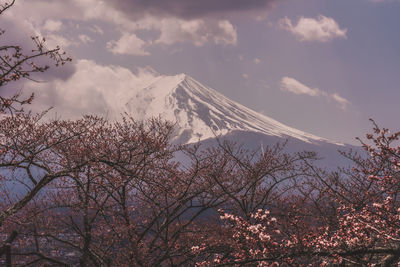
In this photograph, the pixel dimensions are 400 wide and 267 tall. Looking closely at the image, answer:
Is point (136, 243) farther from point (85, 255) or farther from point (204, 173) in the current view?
point (204, 173)

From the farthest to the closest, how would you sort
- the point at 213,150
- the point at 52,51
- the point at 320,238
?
the point at 213,150 → the point at 320,238 → the point at 52,51

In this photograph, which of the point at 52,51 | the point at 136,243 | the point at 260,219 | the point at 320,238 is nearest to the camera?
the point at 52,51

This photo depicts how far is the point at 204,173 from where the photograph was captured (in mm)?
16062

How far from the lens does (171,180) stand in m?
15.3

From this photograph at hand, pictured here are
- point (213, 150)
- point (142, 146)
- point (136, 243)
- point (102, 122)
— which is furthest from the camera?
point (213, 150)

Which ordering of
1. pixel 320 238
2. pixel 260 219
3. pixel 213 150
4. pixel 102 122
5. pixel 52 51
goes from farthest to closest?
pixel 213 150
pixel 102 122
pixel 260 219
pixel 320 238
pixel 52 51

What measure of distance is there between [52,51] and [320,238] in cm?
745

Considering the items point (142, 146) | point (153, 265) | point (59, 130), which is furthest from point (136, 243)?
point (59, 130)

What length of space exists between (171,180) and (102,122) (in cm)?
405

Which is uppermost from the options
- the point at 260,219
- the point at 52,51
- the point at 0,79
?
the point at 52,51

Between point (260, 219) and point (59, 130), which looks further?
point (59, 130)

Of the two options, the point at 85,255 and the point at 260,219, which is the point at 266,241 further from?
the point at 85,255

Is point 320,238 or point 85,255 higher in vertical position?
point 85,255

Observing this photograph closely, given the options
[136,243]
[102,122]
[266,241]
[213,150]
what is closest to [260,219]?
[266,241]
